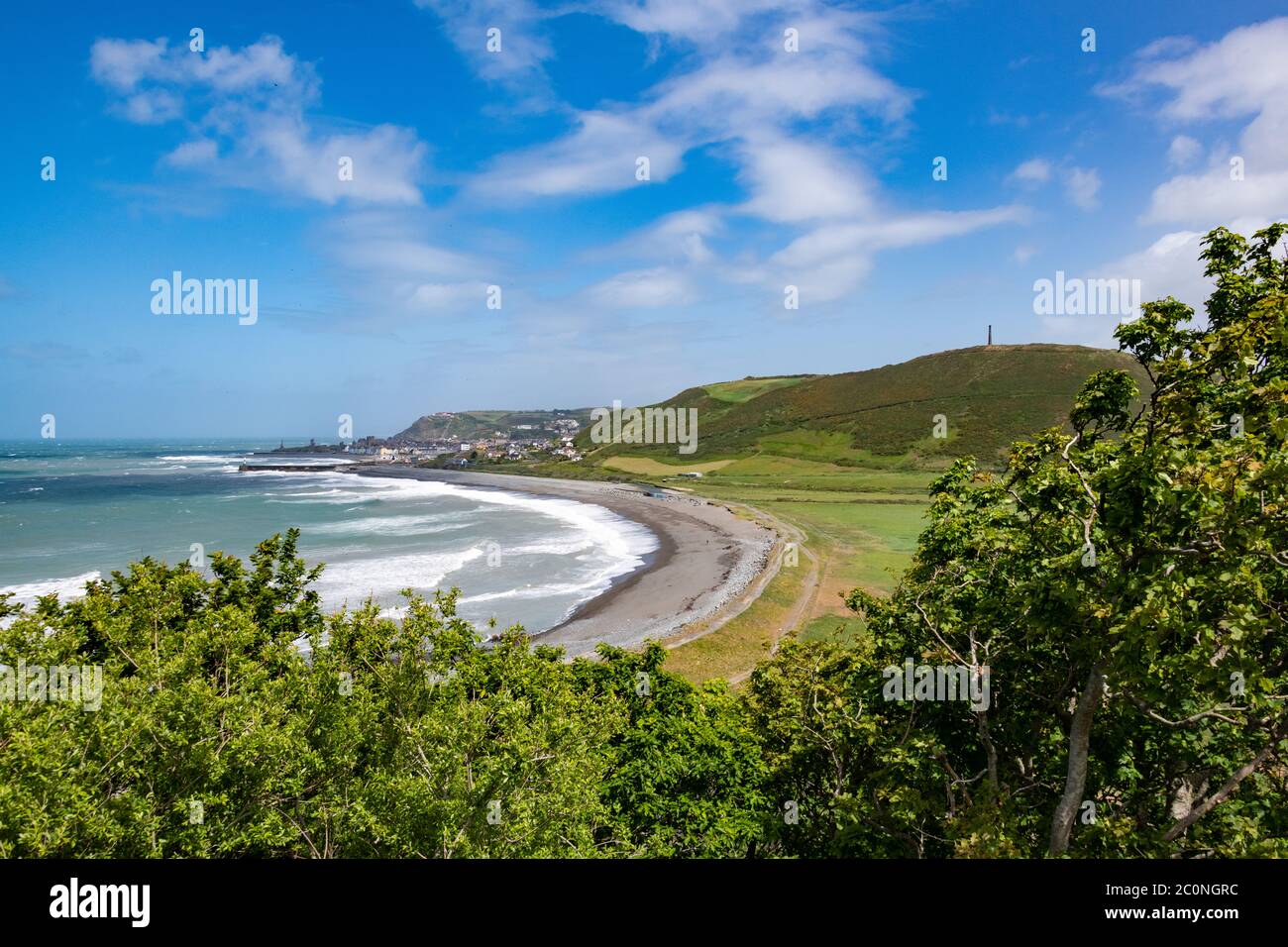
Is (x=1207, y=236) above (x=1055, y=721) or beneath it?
above

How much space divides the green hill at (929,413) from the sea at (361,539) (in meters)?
78.0

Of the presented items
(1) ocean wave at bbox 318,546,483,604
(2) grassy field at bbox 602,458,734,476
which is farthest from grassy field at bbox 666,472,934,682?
(1) ocean wave at bbox 318,546,483,604

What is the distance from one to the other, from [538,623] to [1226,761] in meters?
35.0

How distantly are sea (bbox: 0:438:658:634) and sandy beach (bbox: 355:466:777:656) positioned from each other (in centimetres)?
224

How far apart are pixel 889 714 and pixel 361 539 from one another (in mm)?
65912

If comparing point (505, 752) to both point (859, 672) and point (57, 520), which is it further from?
point (57, 520)

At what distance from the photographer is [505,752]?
37.9 feet

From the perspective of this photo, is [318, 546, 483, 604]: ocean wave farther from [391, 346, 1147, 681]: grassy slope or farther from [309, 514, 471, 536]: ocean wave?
[391, 346, 1147, 681]: grassy slope

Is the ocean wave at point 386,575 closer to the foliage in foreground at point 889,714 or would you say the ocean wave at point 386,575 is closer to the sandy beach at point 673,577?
the sandy beach at point 673,577

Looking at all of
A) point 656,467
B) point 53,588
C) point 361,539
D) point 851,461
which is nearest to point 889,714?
point 53,588

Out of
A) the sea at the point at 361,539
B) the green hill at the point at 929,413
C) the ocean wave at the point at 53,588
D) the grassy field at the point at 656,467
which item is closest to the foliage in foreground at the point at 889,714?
the sea at the point at 361,539

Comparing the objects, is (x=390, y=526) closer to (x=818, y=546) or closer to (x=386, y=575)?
(x=386, y=575)
